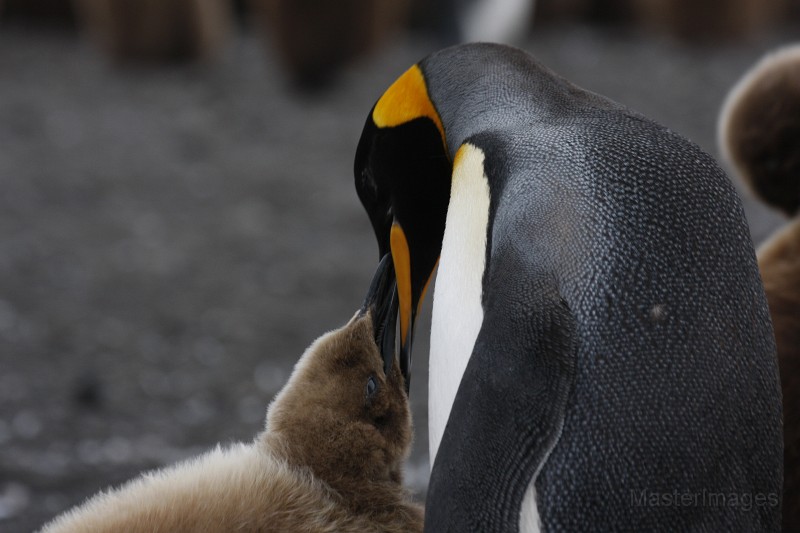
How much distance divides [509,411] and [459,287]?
25 cm

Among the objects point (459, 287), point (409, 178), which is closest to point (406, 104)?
point (409, 178)

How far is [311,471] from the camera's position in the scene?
4.29ft

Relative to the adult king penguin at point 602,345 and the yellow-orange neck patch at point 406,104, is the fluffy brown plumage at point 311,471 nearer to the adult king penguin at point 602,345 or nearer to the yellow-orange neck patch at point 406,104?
the adult king penguin at point 602,345

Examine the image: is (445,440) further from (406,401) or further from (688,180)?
(688,180)

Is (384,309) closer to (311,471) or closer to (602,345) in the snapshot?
(311,471)

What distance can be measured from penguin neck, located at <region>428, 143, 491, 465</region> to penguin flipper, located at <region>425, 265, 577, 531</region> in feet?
0.39

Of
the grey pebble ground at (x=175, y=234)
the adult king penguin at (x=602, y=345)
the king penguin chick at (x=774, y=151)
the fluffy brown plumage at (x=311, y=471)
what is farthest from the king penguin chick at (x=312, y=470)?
the grey pebble ground at (x=175, y=234)

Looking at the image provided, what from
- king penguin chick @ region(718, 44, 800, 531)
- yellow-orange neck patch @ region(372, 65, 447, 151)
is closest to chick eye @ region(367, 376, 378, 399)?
yellow-orange neck patch @ region(372, 65, 447, 151)

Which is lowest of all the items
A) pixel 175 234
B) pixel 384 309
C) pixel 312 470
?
pixel 175 234

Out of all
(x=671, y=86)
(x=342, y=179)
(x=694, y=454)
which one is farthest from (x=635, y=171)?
(x=671, y=86)

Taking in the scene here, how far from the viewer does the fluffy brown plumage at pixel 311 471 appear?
118cm

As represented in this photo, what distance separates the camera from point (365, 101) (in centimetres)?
572

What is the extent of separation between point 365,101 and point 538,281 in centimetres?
478

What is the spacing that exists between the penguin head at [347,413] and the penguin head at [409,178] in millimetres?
116
